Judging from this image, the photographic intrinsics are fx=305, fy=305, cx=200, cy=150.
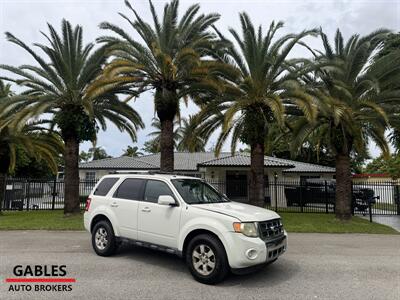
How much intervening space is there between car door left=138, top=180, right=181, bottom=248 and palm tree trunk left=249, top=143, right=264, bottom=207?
25.8ft

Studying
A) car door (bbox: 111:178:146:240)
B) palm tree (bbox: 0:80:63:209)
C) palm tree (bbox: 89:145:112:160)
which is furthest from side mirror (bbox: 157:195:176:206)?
palm tree (bbox: 89:145:112:160)

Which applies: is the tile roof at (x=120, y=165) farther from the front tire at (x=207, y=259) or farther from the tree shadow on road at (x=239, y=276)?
the front tire at (x=207, y=259)

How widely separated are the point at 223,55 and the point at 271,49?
2.17 meters

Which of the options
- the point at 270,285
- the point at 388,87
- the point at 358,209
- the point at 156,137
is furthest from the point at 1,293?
the point at 156,137

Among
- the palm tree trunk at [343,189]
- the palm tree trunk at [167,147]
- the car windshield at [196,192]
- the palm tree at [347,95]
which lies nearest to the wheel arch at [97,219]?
the car windshield at [196,192]

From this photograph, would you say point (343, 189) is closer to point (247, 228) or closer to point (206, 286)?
point (247, 228)

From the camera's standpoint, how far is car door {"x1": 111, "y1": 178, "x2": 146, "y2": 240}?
271 inches

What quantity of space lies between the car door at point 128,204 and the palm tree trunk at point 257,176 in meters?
7.79

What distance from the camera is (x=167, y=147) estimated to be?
14195mm

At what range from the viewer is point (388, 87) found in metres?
14.2

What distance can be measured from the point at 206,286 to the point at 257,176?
360 inches

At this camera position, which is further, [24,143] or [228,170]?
[228,170]

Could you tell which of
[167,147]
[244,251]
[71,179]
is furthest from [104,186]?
[71,179]

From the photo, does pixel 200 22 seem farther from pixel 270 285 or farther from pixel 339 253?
pixel 270 285
